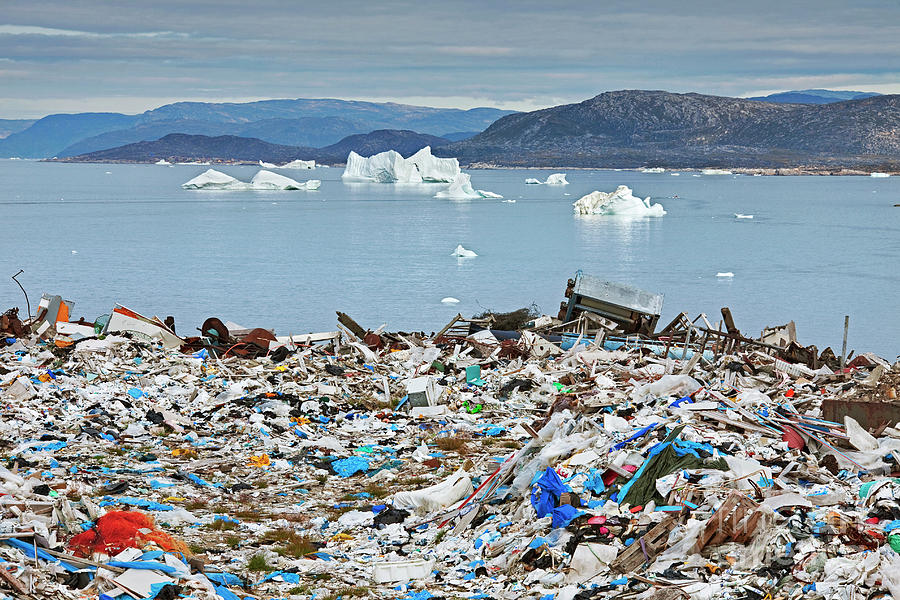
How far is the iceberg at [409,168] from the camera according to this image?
84794 millimetres

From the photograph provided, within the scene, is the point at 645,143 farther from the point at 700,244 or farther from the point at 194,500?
the point at 194,500

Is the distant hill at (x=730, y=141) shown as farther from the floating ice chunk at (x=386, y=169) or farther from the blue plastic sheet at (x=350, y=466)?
the blue plastic sheet at (x=350, y=466)

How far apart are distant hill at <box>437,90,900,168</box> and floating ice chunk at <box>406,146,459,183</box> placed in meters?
74.3

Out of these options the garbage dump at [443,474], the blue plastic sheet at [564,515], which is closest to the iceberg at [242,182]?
the garbage dump at [443,474]

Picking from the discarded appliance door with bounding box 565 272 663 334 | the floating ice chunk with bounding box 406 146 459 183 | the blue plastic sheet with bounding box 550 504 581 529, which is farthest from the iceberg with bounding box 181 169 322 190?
the blue plastic sheet with bounding box 550 504 581 529

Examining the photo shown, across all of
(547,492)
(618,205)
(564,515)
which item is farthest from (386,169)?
(564,515)

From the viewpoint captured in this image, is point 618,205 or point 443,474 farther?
point 618,205

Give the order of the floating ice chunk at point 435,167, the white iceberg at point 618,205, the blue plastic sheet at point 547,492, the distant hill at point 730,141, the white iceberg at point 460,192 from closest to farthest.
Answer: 1. the blue plastic sheet at point 547,492
2. the white iceberg at point 618,205
3. the white iceberg at point 460,192
4. the floating ice chunk at point 435,167
5. the distant hill at point 730,141

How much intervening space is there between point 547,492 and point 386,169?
8715 centimetres

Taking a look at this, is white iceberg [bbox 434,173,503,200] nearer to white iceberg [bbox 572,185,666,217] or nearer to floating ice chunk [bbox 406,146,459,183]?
floating ice chunk [bbox 406,146,459,183]

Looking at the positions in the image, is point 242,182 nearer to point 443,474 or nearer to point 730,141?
point 443,474

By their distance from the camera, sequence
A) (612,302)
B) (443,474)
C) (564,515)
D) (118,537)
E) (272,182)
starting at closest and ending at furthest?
1. (118,537)
2. (564,515)
3. (443,474)
4. (612,302)
5. (272,182)

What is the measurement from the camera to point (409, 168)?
291 ft

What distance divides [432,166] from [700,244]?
161 ft
